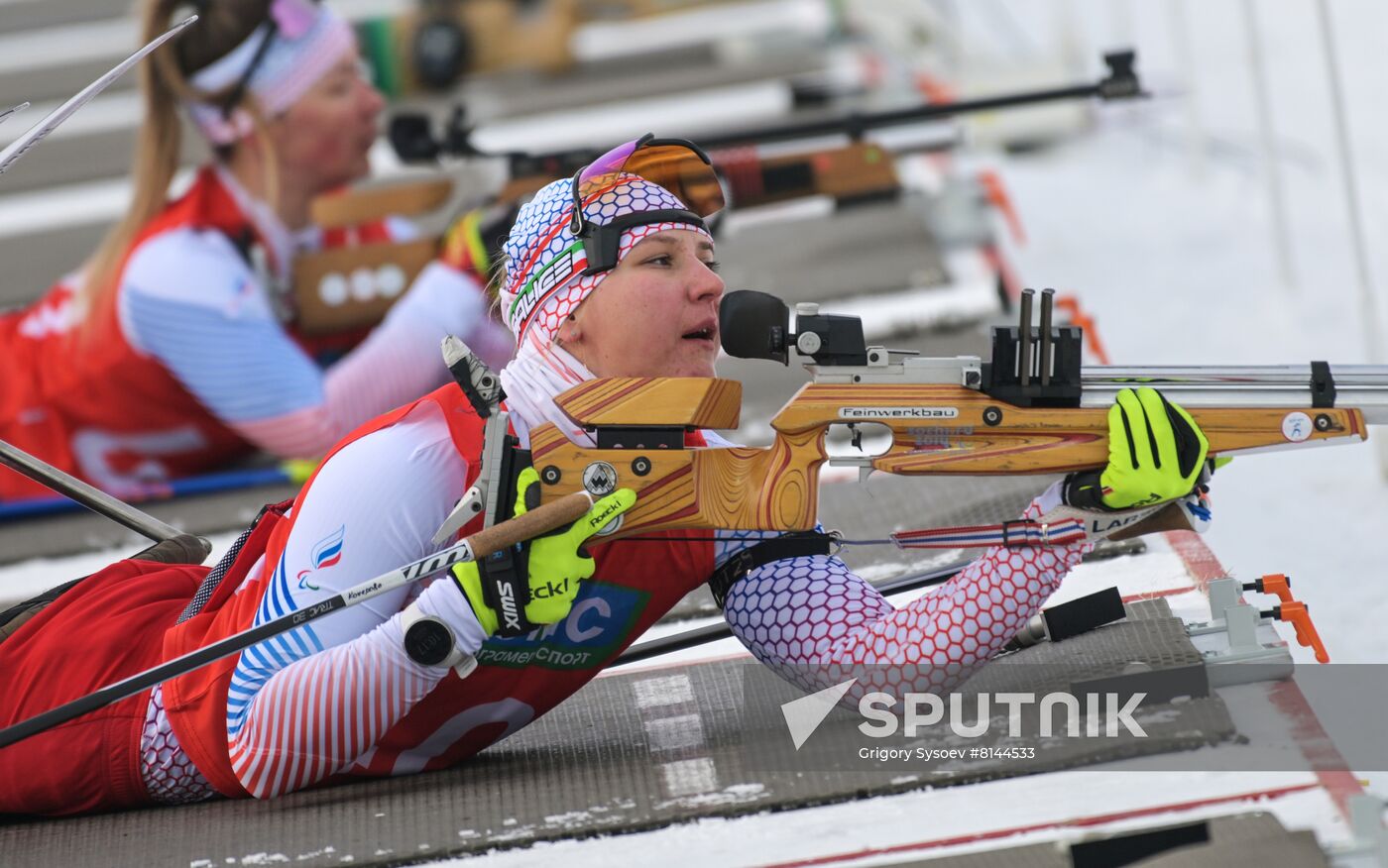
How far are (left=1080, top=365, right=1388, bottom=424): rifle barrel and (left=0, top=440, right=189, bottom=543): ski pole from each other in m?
1.42

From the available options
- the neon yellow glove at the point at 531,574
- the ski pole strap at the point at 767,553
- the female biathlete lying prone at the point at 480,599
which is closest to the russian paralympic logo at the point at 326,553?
the female biathlete lying prone at the point at 480,599

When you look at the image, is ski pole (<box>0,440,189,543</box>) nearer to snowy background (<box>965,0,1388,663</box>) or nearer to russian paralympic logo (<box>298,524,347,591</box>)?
russian paralympic logo (<box>298,524,347,591</box>)

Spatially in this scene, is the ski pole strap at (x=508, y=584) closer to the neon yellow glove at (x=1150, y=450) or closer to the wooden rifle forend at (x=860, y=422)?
the wooden rifle forend at (x=860, y=422)

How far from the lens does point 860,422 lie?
79.2 inches

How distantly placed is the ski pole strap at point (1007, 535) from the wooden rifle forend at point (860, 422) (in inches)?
2.5

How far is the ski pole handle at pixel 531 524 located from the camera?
75.1 inches

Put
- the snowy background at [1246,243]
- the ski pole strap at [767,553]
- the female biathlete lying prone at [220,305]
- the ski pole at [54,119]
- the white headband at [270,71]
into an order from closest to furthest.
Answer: the ski pole strap at [767,553] < the ski pole at [54,119] < the snowy background at [1246,243] < the female biathlete lying prone at [220,305] < the white headband at [270,71]

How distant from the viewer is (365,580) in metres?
1.97

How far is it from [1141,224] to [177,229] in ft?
11.2

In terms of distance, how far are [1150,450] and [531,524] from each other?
2.24 feet

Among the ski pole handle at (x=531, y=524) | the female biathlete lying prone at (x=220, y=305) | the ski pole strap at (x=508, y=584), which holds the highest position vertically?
the female biathlete lying prone at (x=220, y=305)

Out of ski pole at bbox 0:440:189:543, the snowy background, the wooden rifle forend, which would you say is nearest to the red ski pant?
ski pole at bbox 0:440:189:543

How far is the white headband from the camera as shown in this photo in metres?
4.33

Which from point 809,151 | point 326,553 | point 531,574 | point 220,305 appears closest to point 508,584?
point 531,574
